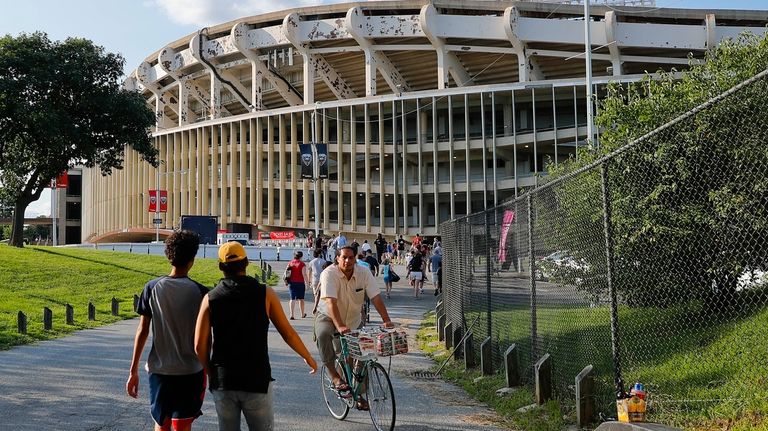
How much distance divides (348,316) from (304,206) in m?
52.9

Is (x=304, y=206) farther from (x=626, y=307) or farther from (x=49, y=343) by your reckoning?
(x=626, y=307)

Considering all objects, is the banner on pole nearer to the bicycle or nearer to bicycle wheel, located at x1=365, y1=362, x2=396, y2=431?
the bicycle

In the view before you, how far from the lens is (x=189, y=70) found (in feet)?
222

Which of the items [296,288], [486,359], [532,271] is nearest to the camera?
[532,271]

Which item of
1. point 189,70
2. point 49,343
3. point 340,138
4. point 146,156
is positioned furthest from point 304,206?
point 49,343

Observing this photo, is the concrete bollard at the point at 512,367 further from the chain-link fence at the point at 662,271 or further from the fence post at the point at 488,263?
the fence post at the point at 488,263

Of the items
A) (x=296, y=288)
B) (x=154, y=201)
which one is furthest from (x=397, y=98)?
(x=296, y=288)

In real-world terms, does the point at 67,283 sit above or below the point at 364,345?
Answer: below

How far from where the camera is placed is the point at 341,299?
7328 mm

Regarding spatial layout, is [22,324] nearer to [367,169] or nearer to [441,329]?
[441,329]

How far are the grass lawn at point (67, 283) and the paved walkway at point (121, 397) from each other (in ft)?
8.66

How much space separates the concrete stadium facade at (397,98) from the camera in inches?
1999

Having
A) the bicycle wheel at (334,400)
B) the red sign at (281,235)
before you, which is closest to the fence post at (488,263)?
the bicycle wheel at (334,400)

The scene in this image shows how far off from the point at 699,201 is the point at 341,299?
12.2ft
